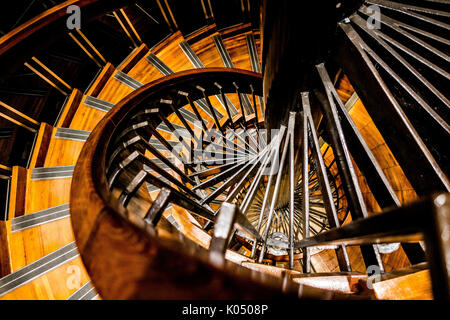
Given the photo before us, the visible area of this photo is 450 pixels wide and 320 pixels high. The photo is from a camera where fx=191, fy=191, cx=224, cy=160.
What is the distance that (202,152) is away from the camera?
13.2 feet

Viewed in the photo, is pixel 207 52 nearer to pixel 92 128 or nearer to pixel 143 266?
pixel 92 128

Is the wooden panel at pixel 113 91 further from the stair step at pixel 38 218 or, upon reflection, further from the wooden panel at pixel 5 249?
the wooden panel at pixel 5 249

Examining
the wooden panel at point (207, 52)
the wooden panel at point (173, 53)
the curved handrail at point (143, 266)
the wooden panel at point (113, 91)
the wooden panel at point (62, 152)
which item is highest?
the wooden panel at point (207, 52)

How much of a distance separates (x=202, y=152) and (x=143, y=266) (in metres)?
3.54

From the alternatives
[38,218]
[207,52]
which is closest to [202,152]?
[207,52]

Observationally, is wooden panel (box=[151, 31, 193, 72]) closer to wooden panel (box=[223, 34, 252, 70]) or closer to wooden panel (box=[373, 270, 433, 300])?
wooden panel (box=[223, 34, 252, 70])

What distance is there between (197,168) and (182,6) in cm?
329

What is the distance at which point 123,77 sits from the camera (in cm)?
300

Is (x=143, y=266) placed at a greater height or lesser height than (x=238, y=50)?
lesser

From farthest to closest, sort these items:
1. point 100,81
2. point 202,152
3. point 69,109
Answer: point 202,152, point 100,81, point 69,109

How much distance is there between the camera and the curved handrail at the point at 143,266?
1.54 ft

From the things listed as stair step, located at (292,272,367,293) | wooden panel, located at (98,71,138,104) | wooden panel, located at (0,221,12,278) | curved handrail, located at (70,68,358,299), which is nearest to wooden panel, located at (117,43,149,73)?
wooden panel, located at (98,71,138,104)

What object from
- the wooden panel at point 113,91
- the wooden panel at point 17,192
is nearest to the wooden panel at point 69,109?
the wooden panel at point 113,91

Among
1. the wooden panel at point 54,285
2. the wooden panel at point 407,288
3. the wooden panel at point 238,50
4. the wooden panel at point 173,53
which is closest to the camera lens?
the wooden panel at point 407,288
